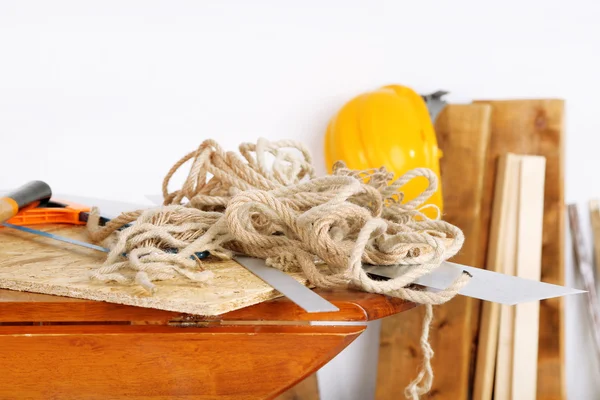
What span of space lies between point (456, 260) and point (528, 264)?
0.23 metres

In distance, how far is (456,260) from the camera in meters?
2.09

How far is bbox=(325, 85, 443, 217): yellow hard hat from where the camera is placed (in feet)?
5.67

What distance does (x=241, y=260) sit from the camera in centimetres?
91

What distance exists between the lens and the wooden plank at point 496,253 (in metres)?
2.08

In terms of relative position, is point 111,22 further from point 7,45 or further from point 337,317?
point 337,317

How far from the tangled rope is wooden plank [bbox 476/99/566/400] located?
127cm

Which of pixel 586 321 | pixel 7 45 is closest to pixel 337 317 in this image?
pixel 7 45

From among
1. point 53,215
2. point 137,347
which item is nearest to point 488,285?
point 137,347

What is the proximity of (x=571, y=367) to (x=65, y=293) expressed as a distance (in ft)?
6.90

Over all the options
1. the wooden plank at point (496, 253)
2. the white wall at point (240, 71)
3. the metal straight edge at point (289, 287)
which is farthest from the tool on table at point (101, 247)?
the wooden plank at point (496, 253)

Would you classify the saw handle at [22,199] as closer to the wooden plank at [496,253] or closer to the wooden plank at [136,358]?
the wooden plank at [136,358]

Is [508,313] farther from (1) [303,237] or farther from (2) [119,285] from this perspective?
(2) [119,285]

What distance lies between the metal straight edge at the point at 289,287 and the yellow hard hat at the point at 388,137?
0.86 metres

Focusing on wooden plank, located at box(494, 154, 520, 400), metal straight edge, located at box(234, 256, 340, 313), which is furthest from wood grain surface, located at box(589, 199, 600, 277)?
metal straight edge, located at box(234, 256, 340, 313)
